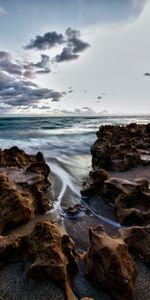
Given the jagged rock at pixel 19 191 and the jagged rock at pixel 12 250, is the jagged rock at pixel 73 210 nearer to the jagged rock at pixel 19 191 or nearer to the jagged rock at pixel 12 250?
the jagged rock at pixel 19 191

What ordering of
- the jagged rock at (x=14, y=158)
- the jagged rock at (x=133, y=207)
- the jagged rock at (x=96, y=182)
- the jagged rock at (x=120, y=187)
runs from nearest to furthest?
1. the jagged rock at (x=133, y=207)
2. the jagged rock at (x=120, y=187)
3. the jagged rock at (x=96, y=182)
4. the jagged rock at (x=14, y=158)

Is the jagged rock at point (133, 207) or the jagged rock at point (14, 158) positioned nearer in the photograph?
the jagged rock at point (133, 207)

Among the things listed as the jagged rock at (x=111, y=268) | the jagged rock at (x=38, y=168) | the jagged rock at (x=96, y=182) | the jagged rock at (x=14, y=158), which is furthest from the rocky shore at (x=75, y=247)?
the jagged rock at (x=14, y=158)

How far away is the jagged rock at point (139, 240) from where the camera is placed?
2.24m

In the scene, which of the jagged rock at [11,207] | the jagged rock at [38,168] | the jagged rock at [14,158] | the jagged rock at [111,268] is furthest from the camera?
the jagged rock at [14,158]

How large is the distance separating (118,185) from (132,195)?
0.94 ft

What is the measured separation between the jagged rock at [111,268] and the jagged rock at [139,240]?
30 centimetres

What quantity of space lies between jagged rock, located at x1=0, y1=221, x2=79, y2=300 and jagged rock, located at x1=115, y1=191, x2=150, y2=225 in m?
1.12

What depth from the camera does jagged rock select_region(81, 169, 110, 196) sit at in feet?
13.1

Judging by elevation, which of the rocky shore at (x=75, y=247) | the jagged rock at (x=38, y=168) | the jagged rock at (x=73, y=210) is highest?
the jagged rock at (x=38, y=168)

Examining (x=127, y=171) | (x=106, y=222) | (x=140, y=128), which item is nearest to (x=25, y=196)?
(x=106, y=222)

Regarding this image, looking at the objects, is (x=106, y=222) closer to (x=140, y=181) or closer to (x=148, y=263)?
(x=140, y=181)

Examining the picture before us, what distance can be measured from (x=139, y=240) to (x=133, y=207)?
989mm

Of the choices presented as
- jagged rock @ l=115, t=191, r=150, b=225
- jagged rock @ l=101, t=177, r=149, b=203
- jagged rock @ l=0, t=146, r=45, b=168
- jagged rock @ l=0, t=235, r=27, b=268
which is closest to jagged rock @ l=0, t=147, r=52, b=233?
jagged rock @ l=0, t=146, r=45, b=168
